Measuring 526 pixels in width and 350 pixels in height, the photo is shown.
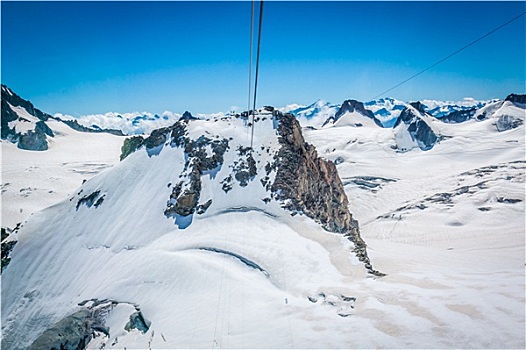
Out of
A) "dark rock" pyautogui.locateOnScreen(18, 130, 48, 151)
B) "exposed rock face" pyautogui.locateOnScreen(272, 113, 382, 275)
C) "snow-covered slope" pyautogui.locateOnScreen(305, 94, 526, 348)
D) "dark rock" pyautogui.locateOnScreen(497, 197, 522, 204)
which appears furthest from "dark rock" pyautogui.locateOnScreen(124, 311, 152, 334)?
"dark rock" pyautogui.locateOnScreen(18, 130, 48, 151)

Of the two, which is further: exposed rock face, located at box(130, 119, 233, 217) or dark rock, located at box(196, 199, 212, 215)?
exposed rock face, located at box(130, 119, 233, 217)

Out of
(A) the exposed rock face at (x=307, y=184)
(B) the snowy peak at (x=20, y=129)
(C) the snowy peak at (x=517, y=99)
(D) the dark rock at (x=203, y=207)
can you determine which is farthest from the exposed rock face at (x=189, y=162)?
(C) the snowy peak at (x=517, y=99)

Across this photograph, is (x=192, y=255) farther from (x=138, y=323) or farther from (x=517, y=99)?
(x=517, y=99)

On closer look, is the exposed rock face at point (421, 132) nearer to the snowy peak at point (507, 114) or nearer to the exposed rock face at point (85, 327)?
the snowy peak at point (507, 114)

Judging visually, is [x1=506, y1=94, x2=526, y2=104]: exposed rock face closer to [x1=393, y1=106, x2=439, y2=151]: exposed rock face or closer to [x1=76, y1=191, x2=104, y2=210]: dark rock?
[x1=393, y1=106, x2=439, y2=151]: exposed rock face

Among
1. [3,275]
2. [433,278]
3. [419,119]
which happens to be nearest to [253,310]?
[433,278]

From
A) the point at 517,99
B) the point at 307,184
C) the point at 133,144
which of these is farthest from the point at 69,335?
the point at 517,99
